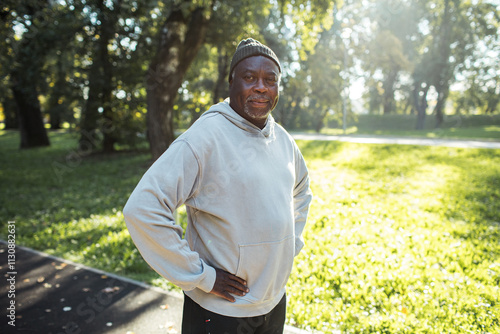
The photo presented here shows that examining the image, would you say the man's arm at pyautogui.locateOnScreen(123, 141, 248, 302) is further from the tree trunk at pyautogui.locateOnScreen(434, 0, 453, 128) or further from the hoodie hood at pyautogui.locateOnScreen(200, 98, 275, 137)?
the tree trunk at pyautogui.locateOnScreen(434, 0, 453, 128)

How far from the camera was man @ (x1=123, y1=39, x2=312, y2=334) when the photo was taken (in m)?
1.64

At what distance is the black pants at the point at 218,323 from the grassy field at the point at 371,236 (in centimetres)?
192

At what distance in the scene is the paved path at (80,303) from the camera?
12.1 feet

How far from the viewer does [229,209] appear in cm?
171

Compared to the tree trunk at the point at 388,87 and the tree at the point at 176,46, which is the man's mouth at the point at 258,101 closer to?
the tree at the point at 176,46

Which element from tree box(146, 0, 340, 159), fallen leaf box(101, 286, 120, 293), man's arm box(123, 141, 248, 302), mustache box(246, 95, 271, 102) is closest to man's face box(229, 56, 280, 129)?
mustache box(246, 95, 271, 102)

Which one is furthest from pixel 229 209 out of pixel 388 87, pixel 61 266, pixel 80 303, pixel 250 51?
pixel 388 87

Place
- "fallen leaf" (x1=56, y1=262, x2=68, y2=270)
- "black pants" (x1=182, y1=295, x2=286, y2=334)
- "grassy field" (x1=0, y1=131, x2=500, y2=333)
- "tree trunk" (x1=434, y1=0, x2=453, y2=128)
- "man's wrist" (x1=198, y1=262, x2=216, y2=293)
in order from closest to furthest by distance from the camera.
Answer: "man's wrist" (x1=198, y1=262, x2=216, y2=293) < "black pants" (x1=182, y1=295, x2=286, y2=334) < "grassy field" (x1=0, y1=131, x2=500, y2=333) < "fallen leaf" (x1=56, y1=262, x2=68, y2=270) < "tree trunk" (x1=434, y1=0, x2=453, y2=128)

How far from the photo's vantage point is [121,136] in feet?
54.0

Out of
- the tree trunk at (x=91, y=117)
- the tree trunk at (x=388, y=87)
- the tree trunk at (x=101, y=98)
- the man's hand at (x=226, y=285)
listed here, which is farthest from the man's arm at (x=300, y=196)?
the tree trunk at (x=388, y=87)

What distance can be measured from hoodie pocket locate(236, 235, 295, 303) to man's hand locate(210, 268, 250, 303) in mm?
39

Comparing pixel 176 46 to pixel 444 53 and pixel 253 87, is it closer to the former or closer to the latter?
pixel 253 87

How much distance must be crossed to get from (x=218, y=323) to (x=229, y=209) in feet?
2.03

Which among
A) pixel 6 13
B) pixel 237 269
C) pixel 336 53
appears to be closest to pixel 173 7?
pixel 6 13
